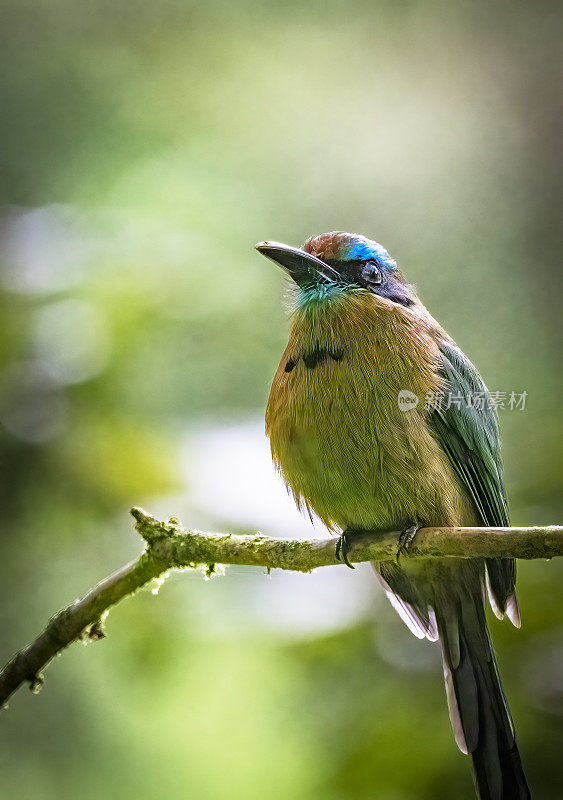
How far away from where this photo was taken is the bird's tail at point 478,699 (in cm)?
133

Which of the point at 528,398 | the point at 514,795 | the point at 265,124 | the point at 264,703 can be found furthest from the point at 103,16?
the point at 514,795

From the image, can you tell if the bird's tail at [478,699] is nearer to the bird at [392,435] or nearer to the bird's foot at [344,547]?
the bird at [392,435]

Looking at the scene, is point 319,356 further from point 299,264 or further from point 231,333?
point 231,333

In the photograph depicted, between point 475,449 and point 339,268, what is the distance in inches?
14.9

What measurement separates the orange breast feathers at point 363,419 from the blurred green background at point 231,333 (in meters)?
0.30

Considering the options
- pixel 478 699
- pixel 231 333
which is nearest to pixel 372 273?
pixel 478 699

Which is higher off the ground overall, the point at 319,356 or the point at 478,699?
the point at 319,356

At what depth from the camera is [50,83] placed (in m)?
2.27

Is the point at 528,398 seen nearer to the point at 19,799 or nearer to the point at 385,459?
the point at 385,459

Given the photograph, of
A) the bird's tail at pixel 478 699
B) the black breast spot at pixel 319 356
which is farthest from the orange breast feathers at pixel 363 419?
the bird's tail at pixel 478 699

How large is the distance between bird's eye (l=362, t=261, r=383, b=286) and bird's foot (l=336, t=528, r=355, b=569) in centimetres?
42

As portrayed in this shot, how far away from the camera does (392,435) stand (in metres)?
1.32

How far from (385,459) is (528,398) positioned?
2.89 feet

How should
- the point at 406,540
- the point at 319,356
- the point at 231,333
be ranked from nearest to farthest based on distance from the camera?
1. the point at 406,540
2. the point at 319,356
3. the point at 231,333
